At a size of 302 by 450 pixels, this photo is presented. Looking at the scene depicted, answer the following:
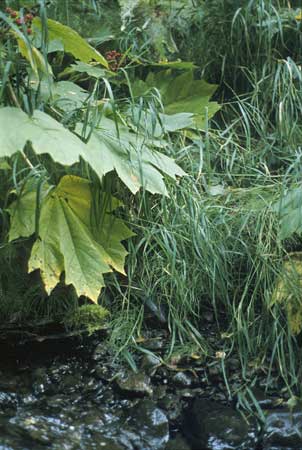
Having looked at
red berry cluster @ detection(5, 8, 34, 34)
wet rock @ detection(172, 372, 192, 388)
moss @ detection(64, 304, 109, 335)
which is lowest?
wet rock @ detection(172, 372, 192, 388)

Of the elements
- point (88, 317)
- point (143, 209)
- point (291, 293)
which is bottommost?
point (88, 317)

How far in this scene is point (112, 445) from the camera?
77.3 inches

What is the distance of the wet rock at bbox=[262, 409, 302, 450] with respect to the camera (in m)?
1.97

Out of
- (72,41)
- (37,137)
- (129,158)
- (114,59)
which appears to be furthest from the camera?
(114,59)

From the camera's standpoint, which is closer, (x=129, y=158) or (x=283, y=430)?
(x=283, y=430)

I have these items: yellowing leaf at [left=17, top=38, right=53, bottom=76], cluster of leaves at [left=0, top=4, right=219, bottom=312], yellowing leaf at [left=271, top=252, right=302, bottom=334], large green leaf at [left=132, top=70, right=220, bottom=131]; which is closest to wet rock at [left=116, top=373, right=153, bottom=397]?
cluster of leaves at [left=0, top=4, right=219, bottom=312]

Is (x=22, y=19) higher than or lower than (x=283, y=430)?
higher

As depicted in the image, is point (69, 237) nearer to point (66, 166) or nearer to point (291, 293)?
point (66, 166)

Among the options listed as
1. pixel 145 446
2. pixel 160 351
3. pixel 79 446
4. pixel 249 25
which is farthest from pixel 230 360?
pixel 249 25

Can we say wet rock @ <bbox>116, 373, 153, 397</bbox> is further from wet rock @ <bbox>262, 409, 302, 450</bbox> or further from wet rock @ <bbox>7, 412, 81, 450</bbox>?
wet rock @ <bbox>262, 409, 302, 450</bbox>

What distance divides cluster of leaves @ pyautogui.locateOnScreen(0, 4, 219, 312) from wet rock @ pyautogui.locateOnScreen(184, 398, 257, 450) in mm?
506

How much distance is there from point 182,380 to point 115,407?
249 millimetres

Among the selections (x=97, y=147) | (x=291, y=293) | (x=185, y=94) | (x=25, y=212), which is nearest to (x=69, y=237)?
(x=25, y=212)

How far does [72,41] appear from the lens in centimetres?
236
